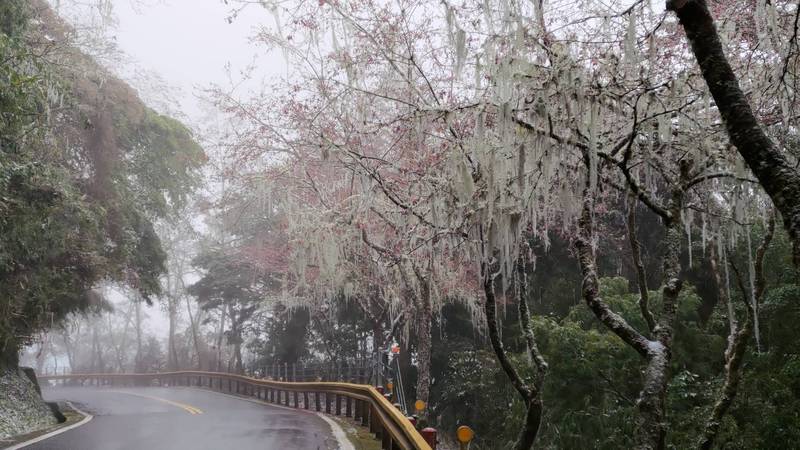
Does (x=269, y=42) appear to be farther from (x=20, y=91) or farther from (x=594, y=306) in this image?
(x=594, y=306)

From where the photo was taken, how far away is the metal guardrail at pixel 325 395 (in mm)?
7196

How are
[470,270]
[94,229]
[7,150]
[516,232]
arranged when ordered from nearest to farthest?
1. [516,232]
2. [7,150]
3. [94,229]
4. [470,270]

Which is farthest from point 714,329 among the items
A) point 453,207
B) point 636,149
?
point 453,207

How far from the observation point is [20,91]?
8.45m

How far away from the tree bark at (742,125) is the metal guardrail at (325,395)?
3505mm

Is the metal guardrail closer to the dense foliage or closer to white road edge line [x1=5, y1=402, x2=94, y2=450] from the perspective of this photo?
white road edge line [x1=5, y1=402, x2=94, y2=450]

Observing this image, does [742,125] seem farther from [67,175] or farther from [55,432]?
[67,175]

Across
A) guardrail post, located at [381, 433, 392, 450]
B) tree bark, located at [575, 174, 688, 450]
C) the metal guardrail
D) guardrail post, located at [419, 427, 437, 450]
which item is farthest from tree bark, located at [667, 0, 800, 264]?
guardrail post, located at [381, 433, 392, 450]

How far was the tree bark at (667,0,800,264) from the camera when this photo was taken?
11.0 feet

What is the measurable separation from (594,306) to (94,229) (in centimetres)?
1250

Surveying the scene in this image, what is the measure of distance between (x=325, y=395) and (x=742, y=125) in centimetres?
1632

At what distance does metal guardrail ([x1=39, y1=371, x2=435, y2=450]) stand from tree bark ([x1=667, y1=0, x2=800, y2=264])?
11.5 ft

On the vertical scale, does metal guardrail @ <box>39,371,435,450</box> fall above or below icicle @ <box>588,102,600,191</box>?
below

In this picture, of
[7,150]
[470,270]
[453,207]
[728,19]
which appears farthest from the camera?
[470,270]
